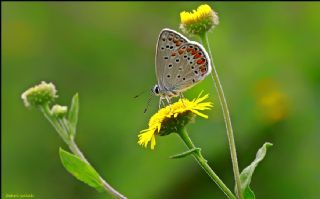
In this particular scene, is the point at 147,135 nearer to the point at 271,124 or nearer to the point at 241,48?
the point at 271,124

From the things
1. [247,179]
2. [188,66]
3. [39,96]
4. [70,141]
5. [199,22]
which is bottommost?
[247,179]

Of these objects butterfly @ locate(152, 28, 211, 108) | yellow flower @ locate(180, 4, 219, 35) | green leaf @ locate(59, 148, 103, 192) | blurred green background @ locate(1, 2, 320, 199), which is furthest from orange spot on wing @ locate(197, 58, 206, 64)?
blurred green background @ locate(1, 2, 320, 199)

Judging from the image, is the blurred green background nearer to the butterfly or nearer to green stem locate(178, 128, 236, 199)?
the butterfly

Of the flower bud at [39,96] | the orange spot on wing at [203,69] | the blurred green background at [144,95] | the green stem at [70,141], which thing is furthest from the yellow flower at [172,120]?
the blurred green background at [144,95]

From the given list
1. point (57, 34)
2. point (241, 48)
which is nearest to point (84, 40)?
point (57, 34)

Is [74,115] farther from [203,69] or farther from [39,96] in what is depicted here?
[203,69]

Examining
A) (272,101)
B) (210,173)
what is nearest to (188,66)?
(210,173)
